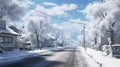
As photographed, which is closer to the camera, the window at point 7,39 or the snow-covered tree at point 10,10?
the window at point 7,39

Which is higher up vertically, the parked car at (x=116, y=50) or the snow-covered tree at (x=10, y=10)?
the snow-covered tree at (x=10, y=10)

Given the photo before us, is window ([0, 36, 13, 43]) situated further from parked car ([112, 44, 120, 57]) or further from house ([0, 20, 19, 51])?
parked car ([112, 44, 120, 57])

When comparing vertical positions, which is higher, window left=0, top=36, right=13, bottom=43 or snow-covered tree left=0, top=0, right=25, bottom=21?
snow-covered tree left=0, top=0, right=25, bottom=21

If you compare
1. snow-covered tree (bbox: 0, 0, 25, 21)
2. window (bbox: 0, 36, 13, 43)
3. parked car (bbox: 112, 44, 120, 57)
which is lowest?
parked car (bbox: 112, 44, 120, 57)

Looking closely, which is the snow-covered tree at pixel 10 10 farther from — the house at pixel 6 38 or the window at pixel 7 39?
the window at pixel 7 39

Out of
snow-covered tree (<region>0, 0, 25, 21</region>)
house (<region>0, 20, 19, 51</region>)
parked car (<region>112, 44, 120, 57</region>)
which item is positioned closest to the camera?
parked car (<region>112, 44, 120, 57</region>)

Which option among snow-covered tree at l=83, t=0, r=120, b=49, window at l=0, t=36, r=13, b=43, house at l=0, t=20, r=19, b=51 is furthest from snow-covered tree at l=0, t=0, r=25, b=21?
snow-covered tree at l=83, t=0, r=120, b=49

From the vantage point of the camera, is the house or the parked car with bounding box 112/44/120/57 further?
the house

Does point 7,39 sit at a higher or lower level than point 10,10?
lower

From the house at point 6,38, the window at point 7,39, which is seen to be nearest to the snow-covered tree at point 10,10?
the house at point 6,38

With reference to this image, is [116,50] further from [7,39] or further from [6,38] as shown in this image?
[7,39]

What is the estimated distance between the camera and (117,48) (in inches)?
1243

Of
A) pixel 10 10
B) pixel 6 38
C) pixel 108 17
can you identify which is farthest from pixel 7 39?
pixel 108 17

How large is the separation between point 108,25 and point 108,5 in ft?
16.4
